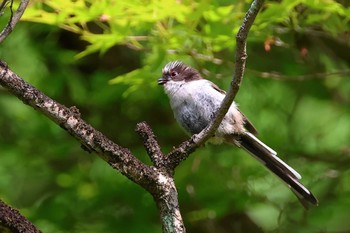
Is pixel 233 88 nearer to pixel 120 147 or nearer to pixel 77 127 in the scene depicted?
pixel 120 147

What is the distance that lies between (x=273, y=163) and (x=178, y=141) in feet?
4.97

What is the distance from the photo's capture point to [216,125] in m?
3.00

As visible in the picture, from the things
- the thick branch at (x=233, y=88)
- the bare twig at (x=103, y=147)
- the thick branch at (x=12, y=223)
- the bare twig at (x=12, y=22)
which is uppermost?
the bare twig at (x=12, y=22)

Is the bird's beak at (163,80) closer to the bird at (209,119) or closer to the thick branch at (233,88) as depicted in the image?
the bird at (209,119)

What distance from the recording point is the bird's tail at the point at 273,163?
14.2 ft

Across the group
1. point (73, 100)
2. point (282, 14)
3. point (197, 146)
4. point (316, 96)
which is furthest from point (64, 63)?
point (197, 146)

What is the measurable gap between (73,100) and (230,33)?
212 cm

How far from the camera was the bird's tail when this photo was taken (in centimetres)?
433

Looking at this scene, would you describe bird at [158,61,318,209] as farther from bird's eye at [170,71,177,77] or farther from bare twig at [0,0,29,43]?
bare twig at [0,0,29,43]

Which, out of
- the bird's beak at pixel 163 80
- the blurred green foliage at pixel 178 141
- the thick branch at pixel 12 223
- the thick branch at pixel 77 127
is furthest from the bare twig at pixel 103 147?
the blurred green foliage at pixel 178 141

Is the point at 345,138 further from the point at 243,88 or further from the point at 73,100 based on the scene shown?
the point at 73,100

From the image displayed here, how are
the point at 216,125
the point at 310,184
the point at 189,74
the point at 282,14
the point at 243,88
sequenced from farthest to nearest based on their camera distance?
the point at 243,88
the point at 310,184
the point at 189,74
the point at 282,14
the point at 216,125

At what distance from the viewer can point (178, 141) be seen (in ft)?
19.5

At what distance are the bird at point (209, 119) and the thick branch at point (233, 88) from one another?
1361 millimetres
